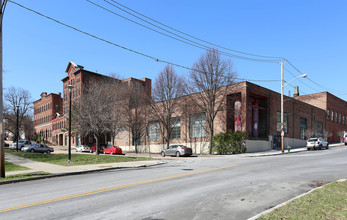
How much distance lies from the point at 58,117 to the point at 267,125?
53594mm

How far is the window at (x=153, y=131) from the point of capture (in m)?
46.5

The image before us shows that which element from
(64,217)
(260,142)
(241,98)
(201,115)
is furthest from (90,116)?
(64,217)

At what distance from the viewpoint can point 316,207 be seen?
242 inches

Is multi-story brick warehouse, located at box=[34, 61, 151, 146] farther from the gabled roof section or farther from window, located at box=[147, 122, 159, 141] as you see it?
window, located at box=[147, 122, 159, 141]

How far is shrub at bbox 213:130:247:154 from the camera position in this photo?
33625 millimetres

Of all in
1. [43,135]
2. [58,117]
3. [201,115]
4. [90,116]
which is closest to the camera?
[90,116]

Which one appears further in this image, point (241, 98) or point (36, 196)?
point (241, 98)

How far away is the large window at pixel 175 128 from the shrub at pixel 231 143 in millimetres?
9760

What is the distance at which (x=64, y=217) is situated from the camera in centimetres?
624

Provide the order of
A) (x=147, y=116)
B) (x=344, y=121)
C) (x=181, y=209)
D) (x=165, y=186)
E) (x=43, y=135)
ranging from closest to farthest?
(x=181, y=209)
(x=165, y=186)
(x=147, y=116)
(x=344, y=121)
(x=43, y=135)

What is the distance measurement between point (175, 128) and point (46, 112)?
5253cm

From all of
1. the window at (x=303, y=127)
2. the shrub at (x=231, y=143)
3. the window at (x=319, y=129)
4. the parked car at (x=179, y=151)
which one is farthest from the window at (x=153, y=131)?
the window at (x=319, y=129)

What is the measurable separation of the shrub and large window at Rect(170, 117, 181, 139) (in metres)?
9.76

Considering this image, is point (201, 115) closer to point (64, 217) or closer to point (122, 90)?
point (122, 90)
